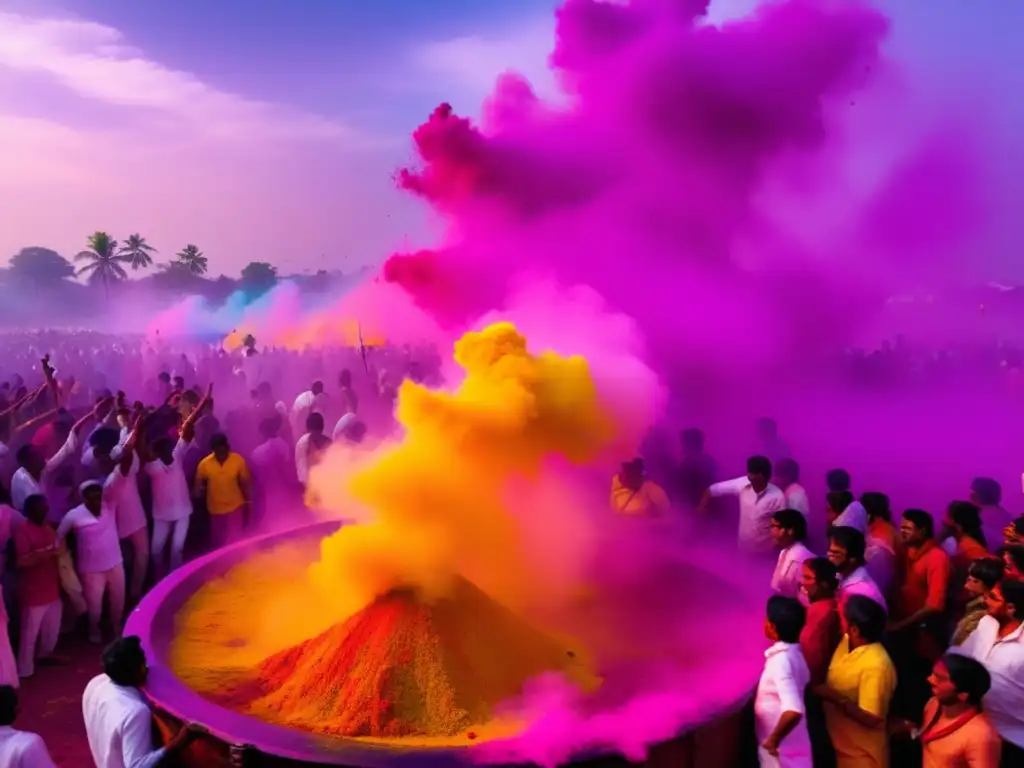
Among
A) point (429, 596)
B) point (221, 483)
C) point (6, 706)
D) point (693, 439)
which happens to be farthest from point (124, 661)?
point (693, 439)

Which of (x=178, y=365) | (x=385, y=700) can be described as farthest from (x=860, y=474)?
(x=178, y=365)

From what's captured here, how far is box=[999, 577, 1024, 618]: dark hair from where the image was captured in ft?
13.3

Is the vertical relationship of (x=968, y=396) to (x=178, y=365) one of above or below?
below

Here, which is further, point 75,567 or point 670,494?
point 670,494

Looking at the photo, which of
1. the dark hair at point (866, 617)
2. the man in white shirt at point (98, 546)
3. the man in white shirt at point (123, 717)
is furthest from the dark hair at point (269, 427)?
the dark hair at point (866, 617)

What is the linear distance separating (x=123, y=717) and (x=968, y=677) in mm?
4053

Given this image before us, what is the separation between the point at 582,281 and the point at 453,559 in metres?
5.83

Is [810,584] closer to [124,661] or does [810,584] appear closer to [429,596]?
[429,596]

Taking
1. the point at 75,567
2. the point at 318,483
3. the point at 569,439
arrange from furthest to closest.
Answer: the point at 318,483 → the point at 75,567 → the point at 569,439

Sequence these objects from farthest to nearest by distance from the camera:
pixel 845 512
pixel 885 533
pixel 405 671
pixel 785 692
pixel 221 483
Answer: pixel 221 483 → pixel 845 512 → pixel 885 533 → pixel 405 671 → pixel 785 692

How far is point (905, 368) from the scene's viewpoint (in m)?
16.4

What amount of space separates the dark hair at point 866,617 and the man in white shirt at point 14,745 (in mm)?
4017

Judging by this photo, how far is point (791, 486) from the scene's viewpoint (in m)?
6.73

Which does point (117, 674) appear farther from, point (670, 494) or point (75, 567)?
point (670, 494)
